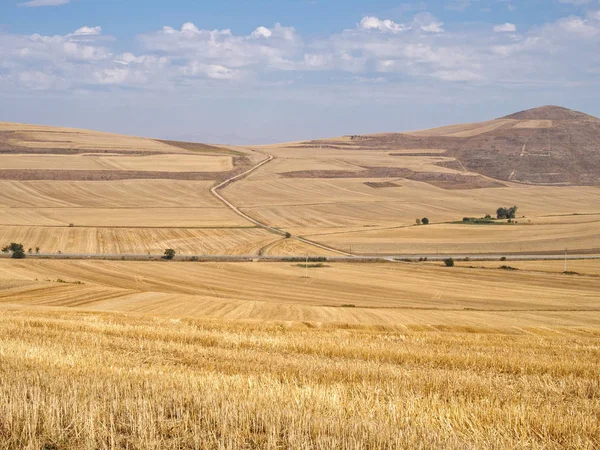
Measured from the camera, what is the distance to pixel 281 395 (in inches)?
360

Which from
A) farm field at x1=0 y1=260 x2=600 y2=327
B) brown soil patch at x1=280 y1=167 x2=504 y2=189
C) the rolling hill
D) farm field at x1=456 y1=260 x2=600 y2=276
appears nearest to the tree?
the rolling hill

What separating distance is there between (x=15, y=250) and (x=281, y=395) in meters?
69.3

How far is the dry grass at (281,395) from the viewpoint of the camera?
23.6 ft

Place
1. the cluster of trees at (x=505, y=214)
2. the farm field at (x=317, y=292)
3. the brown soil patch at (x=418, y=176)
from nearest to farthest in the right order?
the farm field at (x=317, y=292) < the cluster of trees at (x=505, y=214) < the brown soil patch at (x=418, y=176)

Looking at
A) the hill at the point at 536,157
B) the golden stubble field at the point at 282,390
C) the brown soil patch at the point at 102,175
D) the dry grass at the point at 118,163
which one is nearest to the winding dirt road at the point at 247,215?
the brown soil patch at the point at 102,175

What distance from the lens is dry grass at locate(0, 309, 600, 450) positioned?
719 cm

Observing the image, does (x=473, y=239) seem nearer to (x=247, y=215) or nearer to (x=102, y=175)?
(x=247, y=215)

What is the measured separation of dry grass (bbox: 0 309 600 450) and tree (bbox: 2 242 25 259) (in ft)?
191

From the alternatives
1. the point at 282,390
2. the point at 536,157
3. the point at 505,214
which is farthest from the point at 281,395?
the point at 536,157

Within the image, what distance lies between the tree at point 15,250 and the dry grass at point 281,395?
58261 millimetres

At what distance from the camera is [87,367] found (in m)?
11.0

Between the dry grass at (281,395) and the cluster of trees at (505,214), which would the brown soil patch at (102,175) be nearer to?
the cluster of trees at (505,214)

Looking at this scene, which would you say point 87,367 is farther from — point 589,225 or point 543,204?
point 543,204

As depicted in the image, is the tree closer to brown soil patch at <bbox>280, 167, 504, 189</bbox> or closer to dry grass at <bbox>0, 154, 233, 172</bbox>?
dry grass at <bbox>0, 154, 233, 172</bbox>
